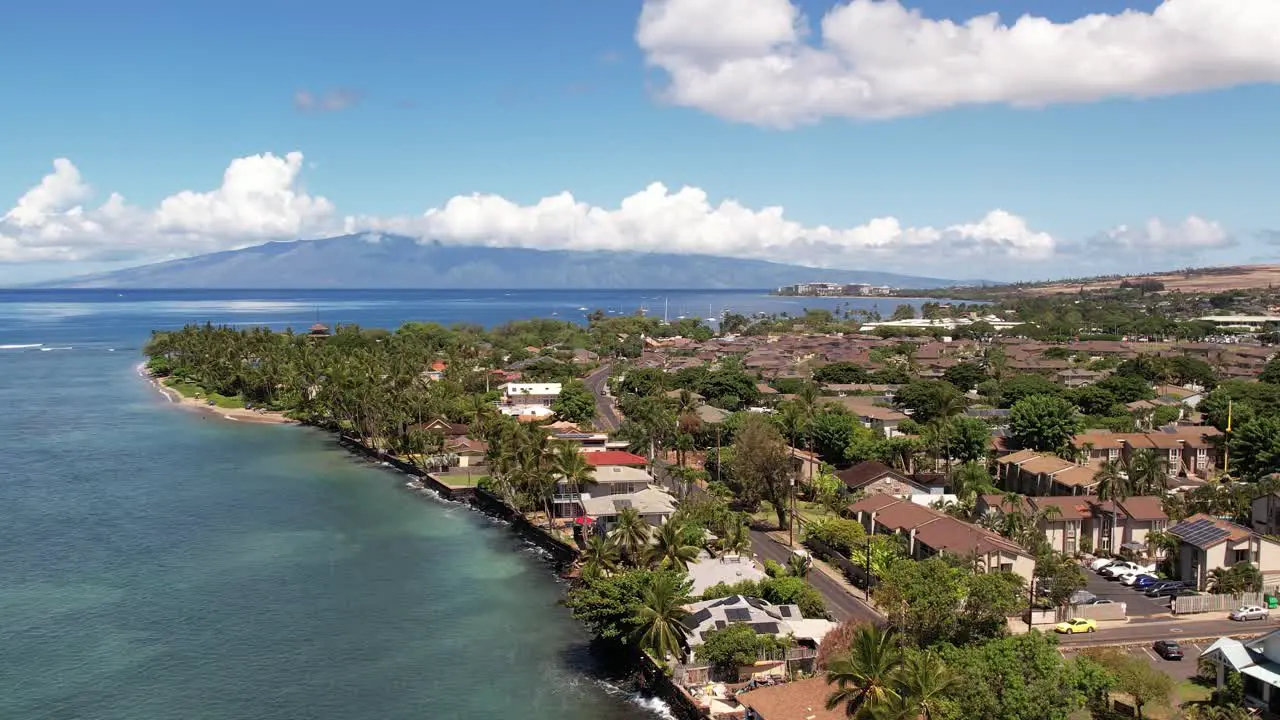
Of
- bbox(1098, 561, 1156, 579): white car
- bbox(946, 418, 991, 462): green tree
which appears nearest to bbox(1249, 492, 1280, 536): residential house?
bbox(1098, 561, 1156, 579): white car

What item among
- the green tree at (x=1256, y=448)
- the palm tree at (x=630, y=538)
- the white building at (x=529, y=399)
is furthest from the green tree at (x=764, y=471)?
the white building at (x=529, y=399)

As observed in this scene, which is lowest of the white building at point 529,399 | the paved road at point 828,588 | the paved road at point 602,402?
the paved road at point 602,402

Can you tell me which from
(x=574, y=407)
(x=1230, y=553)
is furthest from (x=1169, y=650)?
(x=574, y=407)

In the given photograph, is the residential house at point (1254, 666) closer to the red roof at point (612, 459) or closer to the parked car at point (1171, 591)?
the parked car at point (1171, 591)

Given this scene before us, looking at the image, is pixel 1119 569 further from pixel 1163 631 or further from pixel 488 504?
pixel 488 504

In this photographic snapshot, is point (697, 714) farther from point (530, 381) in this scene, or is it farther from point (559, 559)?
point (530, 381)

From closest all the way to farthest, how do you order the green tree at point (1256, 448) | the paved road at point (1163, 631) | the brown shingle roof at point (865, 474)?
the paved road at point (1163, 631)
the brown shingle roof at point (865, 474)
the green tree at point (1256, 448)
